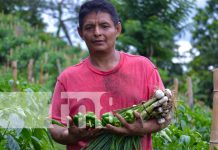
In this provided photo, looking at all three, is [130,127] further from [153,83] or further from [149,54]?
[149,54]

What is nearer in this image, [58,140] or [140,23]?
[58,140]

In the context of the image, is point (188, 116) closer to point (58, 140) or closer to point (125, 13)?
point (58, 140)

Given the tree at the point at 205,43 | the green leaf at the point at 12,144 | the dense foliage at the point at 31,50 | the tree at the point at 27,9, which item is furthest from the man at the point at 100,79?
the tree at the point at 27,9

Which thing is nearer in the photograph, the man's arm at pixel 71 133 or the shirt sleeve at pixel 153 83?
the man's arm at pixel 71 133

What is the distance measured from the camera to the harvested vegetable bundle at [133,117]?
2234 millimetres

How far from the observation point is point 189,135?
3.68 m

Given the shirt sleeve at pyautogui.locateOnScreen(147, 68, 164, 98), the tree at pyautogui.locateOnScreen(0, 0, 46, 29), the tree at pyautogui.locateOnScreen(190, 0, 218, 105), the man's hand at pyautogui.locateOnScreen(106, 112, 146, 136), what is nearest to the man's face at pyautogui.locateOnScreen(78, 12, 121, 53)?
the shirt sleeve at pyautogui.locateOnScreen(147, 68, 164, 98)

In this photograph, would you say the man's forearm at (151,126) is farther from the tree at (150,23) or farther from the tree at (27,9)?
the tree at (27,9)

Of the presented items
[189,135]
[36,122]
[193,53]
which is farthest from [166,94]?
[193,53]

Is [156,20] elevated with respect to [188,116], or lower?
elevated

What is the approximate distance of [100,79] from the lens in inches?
95.0

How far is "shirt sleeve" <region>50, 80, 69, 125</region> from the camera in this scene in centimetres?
242

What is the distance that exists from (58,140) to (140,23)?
26.1ft

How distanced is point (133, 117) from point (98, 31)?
408mm
